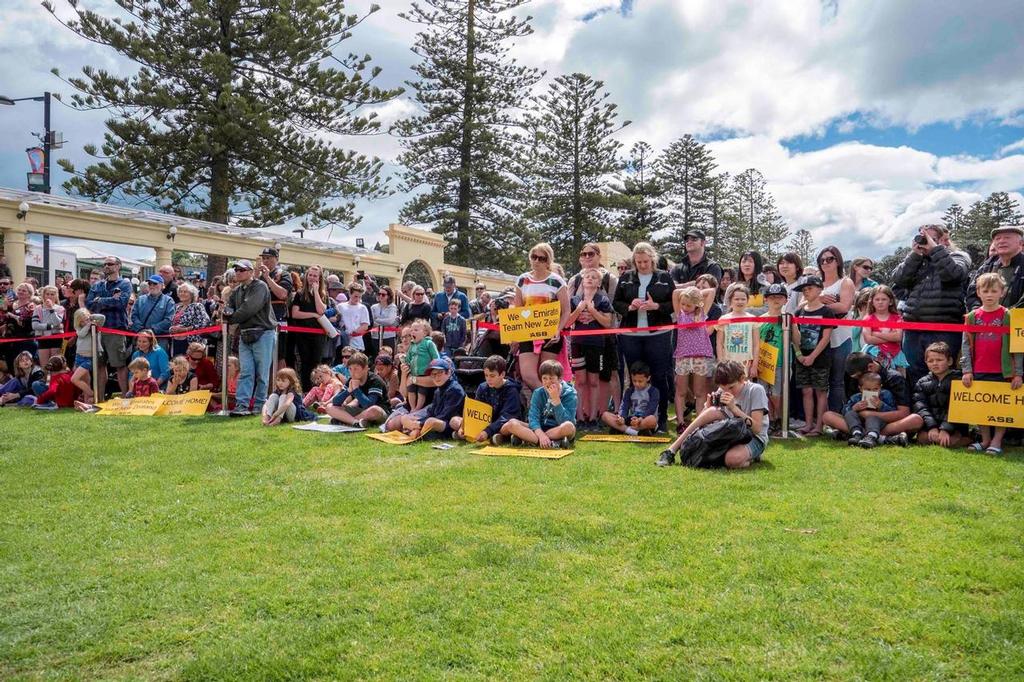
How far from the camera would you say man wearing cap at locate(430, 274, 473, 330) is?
12995mm

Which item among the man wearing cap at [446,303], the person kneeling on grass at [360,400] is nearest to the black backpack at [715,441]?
the person kneeling on grass at [360,400]

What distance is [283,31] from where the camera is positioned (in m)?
24.3

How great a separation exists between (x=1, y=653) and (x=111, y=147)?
78.9 ft

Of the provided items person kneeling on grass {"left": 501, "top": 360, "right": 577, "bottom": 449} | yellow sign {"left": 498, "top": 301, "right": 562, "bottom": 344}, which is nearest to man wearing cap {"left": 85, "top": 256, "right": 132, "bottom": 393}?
yellow sign {"left": 498, "top": 301, "right": 562, "bottom": 344}

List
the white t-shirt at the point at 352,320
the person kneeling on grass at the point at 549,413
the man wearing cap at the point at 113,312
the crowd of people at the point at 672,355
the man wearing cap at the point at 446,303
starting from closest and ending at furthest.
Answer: the crowd of people at the point at 672,355 → the person kneeling on grass at the point at 549,413 → the man wearing cap at the point at 113,312 → the white t-shirt at the point at 352,320 → the man wearing cap at the point at 446,303

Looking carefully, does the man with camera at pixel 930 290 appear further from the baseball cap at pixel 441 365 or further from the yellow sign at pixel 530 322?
the baseball cap at pixel 441 365

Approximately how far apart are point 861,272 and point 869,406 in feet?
9.55

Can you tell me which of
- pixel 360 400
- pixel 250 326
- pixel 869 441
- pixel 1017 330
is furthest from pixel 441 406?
pixel 1017 330

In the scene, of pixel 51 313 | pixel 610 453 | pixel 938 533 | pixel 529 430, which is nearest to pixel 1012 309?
pixel 938 533

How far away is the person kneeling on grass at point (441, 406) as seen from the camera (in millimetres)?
7938

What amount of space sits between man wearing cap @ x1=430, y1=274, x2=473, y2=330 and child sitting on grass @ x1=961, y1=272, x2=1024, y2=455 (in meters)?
7.83

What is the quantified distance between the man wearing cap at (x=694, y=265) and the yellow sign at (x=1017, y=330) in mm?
3033

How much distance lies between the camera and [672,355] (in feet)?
27.9

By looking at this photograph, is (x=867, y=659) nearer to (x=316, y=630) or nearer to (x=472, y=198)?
(x=316, y=630)
